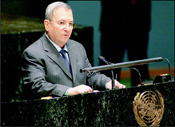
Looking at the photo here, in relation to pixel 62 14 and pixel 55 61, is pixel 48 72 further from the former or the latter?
pixel 62 14

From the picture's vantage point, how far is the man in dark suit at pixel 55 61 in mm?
2347

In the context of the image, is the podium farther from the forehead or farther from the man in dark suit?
the forehead

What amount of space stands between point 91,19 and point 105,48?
79cm

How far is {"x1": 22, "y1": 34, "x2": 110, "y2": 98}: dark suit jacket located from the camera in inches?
89.2

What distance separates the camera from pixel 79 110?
188cm

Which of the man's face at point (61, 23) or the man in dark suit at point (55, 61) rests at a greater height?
the man's face at point (61, 23)

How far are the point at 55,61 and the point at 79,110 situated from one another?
665mm

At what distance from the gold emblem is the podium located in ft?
0.07

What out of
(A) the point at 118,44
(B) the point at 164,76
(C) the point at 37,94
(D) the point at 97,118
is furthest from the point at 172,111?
(A) the point at 118,44

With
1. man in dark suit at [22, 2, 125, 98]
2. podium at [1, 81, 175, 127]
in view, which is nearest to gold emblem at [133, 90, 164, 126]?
podium at [1, 81, 175, 127]

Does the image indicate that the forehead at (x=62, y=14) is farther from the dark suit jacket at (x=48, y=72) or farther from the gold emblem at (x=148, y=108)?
the gold emblem at (x=148, y=108)

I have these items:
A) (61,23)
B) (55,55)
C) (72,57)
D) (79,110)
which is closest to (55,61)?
(55,55)

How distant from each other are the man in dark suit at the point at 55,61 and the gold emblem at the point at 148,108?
0.34 metres

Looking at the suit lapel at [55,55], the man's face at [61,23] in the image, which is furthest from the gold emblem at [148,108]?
the man's face at [61,23]
